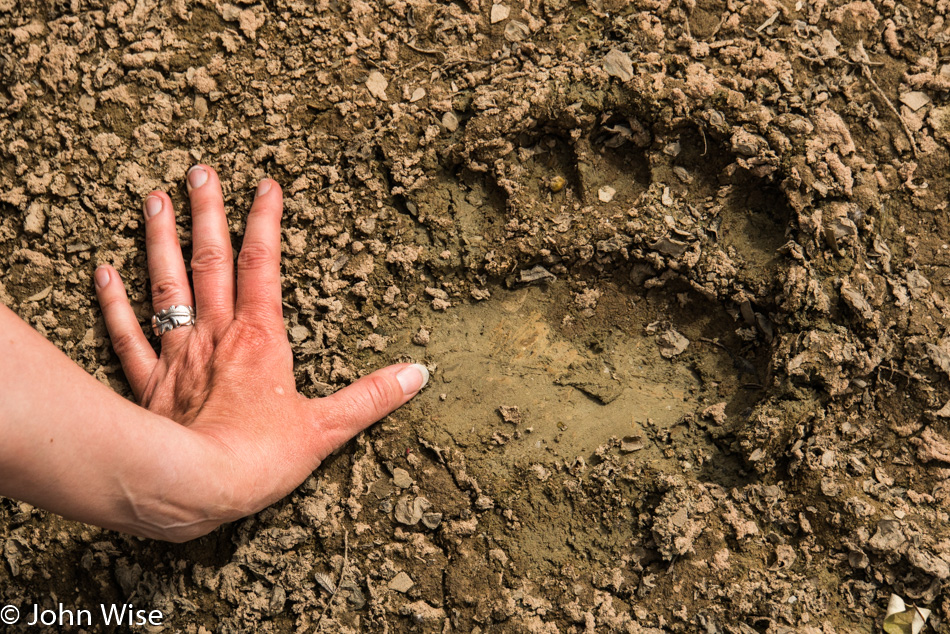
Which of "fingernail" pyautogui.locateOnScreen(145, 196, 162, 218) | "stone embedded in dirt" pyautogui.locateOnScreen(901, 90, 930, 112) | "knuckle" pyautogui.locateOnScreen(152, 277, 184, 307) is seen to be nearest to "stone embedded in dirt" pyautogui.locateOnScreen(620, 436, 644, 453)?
"stone embedded in dirt" pyautogui.locateOnScreen(901, 90, 930, 112)

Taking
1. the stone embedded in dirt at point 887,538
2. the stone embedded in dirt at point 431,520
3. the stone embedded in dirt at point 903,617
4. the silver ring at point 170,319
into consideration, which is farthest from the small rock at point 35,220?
the stone embedded in dirt at point 903,617

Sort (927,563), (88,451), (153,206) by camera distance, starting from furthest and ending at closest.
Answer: (153,206) → (927,563) → (88,451)

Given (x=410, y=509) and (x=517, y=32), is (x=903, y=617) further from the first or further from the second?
(x=517, y=32)

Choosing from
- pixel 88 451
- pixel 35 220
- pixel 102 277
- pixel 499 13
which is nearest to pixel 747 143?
pixel 499 13

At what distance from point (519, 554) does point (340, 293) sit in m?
0.88

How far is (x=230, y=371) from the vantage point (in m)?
1.66

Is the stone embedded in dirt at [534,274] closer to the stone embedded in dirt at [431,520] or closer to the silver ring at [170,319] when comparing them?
the stone embedded in dirt at [431,520]

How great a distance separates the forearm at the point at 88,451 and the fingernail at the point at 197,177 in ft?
2.26

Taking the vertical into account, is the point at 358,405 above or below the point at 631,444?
above

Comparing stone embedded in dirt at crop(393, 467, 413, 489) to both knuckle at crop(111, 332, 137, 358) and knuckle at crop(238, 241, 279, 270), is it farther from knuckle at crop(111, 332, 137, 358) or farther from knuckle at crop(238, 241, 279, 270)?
knuckle at crop(111, 332, 137, 358)

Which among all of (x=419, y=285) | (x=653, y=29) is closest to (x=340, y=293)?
(x=419, y=285)

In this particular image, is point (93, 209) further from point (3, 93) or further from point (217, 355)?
point (217, 355)

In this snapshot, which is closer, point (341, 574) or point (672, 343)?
point (341, 574)

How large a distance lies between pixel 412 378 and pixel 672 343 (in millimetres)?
759
